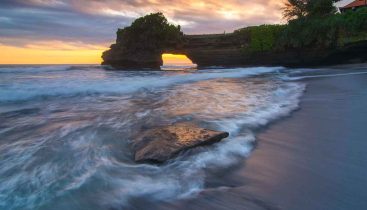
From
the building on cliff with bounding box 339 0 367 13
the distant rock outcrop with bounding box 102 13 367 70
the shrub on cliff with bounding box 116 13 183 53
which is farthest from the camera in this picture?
the building on cliff with bounding box 339 0 367 13

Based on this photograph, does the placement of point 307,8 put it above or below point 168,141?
above

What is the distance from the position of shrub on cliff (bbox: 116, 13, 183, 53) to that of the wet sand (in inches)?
923

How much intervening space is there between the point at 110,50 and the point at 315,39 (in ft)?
60.3

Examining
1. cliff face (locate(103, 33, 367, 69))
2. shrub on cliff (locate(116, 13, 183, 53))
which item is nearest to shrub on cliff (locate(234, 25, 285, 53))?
cliff face (locate(103, 33, 367, 69))

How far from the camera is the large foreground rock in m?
2.83

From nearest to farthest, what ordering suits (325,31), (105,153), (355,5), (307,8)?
(105,153)
(325,31)
(307,8)
(355,5)

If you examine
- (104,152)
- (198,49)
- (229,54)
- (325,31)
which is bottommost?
(229,54)

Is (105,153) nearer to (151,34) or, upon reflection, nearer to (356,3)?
(151,34)

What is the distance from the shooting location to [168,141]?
3.08 metres


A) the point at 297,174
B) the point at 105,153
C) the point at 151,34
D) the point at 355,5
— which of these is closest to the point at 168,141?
the point at 105,153

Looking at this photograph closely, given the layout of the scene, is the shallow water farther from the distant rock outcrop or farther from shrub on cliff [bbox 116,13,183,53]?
shrub on cliff [bbox 116,13,183,53]

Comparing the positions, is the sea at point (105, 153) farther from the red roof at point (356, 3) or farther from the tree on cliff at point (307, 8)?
the red roof at point (356, 3)

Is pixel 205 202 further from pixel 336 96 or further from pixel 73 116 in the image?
pixel 336 96

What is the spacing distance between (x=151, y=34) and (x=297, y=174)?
25.4 m
